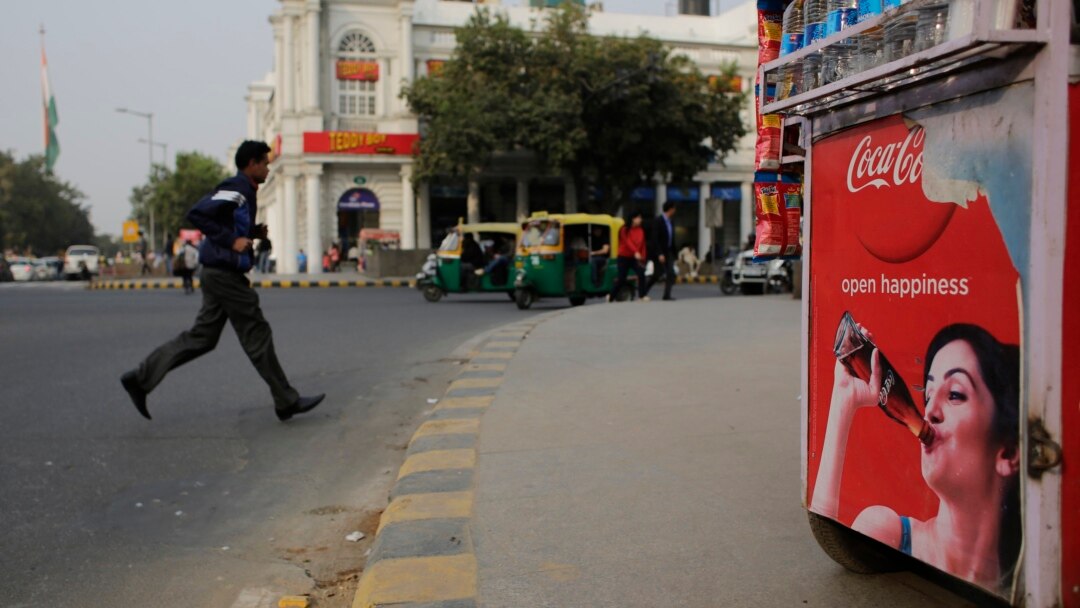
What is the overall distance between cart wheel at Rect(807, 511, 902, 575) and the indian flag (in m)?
52.3

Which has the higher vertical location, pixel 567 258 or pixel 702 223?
pixel 702 223

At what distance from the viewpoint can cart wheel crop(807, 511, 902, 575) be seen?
10.7ft

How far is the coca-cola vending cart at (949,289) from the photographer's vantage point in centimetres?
223

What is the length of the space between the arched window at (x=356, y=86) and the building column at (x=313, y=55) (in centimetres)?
135

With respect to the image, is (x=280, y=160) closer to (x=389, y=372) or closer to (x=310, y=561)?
(x=389, y=372)

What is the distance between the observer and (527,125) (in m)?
39.4

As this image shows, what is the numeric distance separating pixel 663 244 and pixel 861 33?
1563cm

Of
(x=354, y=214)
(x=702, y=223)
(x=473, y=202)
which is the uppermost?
(x=473, y=202)

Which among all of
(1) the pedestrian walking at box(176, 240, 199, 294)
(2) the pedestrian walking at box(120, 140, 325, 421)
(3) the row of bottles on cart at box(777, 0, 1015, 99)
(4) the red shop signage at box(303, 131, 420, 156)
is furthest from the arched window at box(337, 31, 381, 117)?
(3) the row of bottles on cart at box(777, 0, 1015, 99)

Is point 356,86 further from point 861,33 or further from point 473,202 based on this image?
point 861,33

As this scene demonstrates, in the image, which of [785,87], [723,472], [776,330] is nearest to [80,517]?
[723,472]

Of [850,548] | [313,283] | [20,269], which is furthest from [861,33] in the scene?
[20,269]

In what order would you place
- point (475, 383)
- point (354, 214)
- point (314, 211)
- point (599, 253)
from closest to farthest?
point (475, 383), point (599, 253), point (314, 211), point (354, 214)

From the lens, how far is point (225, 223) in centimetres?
641
